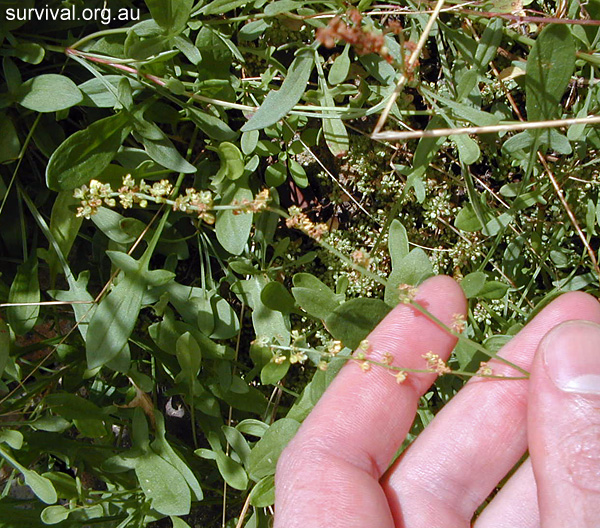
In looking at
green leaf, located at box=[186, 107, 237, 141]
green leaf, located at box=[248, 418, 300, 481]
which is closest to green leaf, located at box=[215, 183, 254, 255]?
green leaf, located at box=[186, 107, 237, 141]

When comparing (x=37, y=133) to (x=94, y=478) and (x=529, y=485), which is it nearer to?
(x=94, y=478)

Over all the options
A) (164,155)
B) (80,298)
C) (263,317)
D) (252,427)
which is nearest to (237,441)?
(252,427)

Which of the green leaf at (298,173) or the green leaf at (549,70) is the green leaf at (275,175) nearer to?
the green leaf at (298,173)

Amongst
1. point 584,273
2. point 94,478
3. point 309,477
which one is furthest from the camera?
point 94,478

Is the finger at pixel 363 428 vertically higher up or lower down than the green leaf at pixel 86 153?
lower down

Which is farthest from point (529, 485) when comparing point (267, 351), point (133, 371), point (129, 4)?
point (129, 4)

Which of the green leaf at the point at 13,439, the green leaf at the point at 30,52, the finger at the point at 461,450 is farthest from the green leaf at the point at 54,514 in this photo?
the green leaf at the point at 30,52

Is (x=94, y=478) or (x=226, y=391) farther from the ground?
(x=226, y=391)

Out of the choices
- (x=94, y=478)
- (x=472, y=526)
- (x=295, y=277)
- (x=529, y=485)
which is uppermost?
(x=295, y=277)
